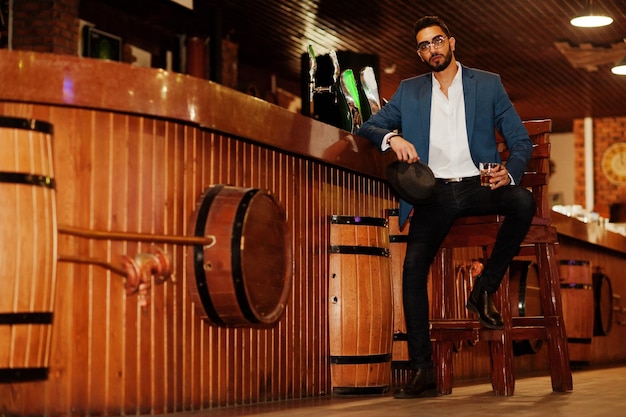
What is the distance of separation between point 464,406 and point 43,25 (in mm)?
7051

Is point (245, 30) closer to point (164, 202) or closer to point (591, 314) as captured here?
point (591, 314)

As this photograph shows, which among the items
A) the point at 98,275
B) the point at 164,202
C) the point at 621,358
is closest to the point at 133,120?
the point at 164,202

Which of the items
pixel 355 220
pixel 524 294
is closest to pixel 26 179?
pixel 355 220

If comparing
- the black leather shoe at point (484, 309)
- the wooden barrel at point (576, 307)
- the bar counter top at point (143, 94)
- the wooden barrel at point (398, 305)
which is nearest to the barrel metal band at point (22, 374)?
the bar counter top at point (143, 94)

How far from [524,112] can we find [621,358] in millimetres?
8029

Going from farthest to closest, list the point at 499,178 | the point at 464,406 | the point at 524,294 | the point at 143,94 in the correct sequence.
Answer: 1. the point at 524,294
2. the point at 499,178
3. the point at 464,406
4. the point at 143,94

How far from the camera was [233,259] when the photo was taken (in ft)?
9.80

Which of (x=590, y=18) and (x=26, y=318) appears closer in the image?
(x=26, y=318)

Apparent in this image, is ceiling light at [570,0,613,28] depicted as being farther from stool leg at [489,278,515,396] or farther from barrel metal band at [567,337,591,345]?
stool leg at [489,278,515,396]

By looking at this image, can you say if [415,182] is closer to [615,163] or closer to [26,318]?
[26,318]

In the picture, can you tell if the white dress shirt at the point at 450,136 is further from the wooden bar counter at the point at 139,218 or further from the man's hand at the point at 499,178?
the wooden bar counter at the point at 139,218

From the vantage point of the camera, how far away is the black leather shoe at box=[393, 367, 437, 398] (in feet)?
11.5

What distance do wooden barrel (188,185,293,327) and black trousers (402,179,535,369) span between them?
0.65 metres

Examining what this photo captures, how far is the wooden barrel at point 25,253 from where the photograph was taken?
2488 millimetres
